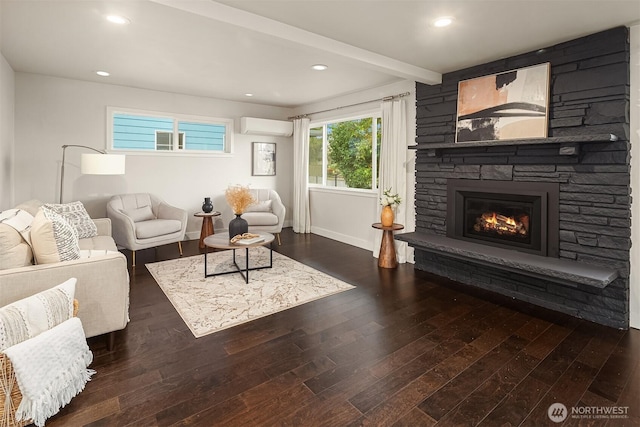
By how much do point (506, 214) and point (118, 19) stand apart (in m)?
3.91

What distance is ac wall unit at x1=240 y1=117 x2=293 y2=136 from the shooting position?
618 cm

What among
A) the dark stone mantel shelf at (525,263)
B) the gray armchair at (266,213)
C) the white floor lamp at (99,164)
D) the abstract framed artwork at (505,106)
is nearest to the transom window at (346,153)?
the gray armchair at (266,213)

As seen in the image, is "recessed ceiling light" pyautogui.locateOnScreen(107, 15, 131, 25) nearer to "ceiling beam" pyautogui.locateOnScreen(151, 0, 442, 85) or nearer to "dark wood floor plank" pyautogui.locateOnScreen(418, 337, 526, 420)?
"ceiling beam" pyautogui.locateOnScreen(151, 0, 442, 85)

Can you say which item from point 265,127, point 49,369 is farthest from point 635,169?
point 265,127

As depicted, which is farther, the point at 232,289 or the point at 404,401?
the point at 232,289

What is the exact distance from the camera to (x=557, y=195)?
312 cm

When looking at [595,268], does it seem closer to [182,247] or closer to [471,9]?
[471,9]

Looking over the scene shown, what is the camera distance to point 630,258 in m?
2.79

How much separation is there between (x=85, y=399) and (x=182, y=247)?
12.0ft

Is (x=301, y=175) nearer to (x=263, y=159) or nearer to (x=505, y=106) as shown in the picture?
(x=263, y=159)

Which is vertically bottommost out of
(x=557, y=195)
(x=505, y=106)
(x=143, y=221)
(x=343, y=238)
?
(x=343, y=238)

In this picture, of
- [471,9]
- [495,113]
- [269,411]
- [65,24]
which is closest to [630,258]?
[495,113]

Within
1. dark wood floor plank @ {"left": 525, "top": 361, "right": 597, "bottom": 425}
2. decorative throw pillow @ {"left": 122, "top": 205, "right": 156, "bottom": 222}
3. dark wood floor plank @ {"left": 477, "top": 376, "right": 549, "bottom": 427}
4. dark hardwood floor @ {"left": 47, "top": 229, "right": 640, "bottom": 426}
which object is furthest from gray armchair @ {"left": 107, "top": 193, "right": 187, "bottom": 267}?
dark wood floor plank @ {"left": 525, "top": 361, "right": 597, "bottom": 425}

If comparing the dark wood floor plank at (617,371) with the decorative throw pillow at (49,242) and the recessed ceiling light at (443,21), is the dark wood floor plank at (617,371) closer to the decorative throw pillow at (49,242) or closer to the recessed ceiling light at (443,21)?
the recessed ceiling light at (443,21)
